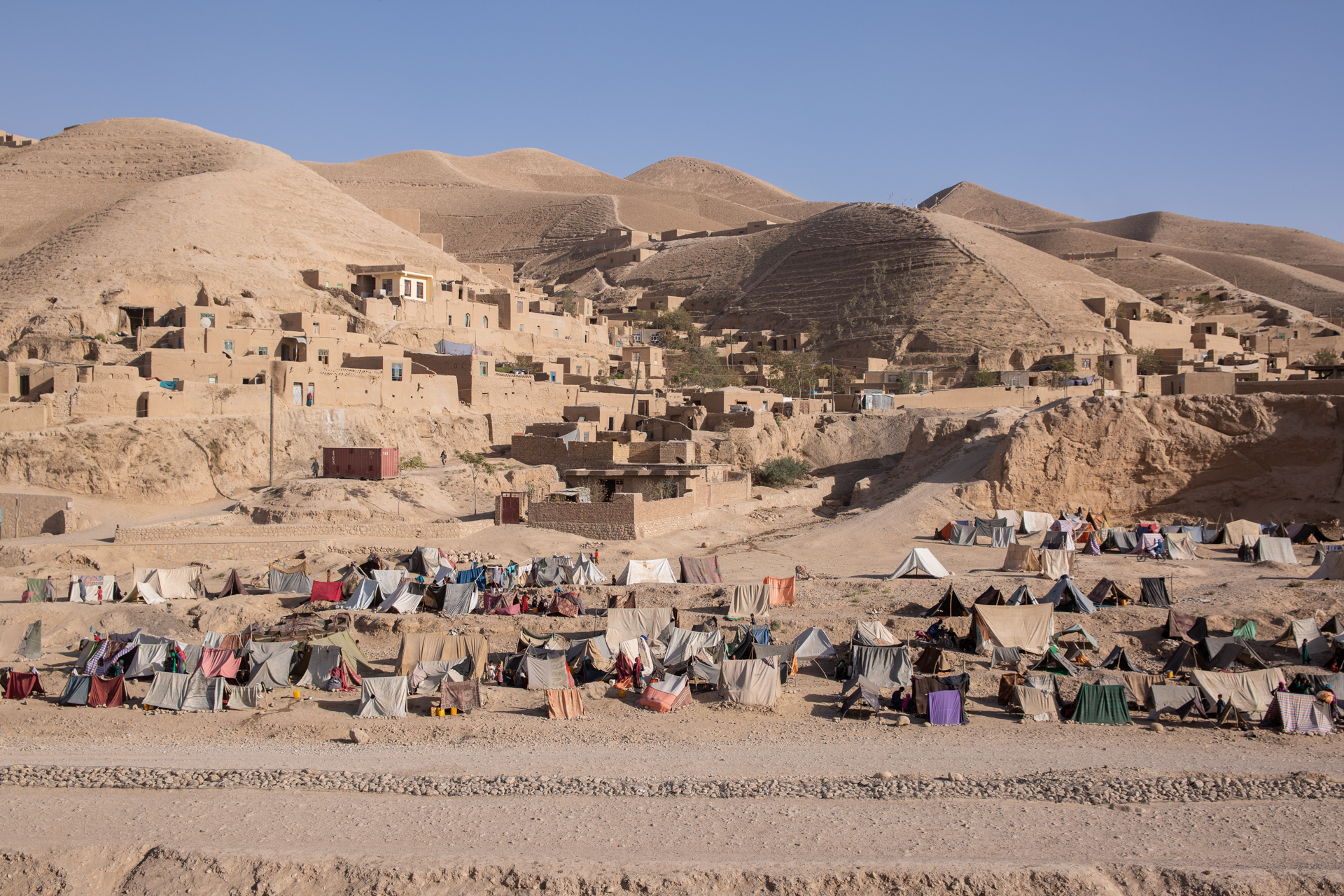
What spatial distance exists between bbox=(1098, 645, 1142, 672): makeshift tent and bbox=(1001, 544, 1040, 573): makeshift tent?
5351 mm

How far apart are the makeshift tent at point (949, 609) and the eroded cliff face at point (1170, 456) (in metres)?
9.13

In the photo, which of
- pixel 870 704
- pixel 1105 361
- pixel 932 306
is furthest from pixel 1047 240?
pixel 870 704

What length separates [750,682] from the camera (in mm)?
15664

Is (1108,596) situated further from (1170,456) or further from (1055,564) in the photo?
(1170,456)

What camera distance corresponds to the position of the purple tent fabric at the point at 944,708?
14719 mm

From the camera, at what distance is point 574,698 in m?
15.4

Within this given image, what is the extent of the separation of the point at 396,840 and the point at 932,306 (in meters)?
60.1

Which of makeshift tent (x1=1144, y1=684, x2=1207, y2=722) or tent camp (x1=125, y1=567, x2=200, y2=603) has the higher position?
tent camp (x1=125, y1=567, x2=200, y2=603)

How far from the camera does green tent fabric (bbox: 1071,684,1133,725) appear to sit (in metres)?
14.6

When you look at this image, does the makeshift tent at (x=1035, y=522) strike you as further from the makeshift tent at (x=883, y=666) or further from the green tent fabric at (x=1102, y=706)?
the green tent fabric at (x=1102, y=706)

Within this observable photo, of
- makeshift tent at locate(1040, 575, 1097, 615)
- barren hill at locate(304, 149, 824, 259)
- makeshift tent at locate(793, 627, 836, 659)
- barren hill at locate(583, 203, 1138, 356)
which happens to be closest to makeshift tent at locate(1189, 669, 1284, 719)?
makeshift tent at locate(1040, 575, 1097, 615)

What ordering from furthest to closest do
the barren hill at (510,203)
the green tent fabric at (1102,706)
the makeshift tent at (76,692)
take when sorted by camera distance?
the barren hill at (510,203) → the makeshift tent at (76,692) → the green tent fabric at (1102,706)

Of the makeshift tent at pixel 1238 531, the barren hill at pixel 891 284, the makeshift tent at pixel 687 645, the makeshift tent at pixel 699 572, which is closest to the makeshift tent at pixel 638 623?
the makeshift tent at pixel 687 645

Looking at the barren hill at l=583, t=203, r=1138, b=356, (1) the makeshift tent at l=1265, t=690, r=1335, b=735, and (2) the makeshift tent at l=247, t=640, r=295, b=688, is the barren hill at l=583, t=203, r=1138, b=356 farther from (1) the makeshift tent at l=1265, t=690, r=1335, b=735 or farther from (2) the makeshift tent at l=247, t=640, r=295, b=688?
(2) the makeshift tent at l=247, t=640, r=295, b=688
